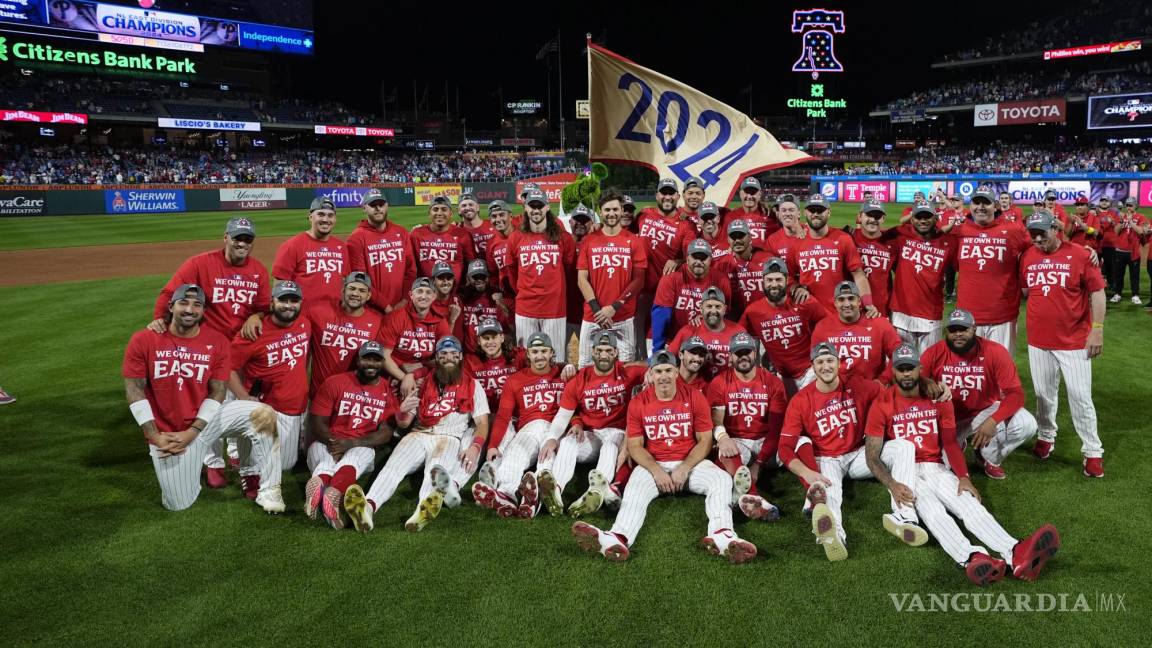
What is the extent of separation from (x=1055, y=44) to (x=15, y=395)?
2708 inches

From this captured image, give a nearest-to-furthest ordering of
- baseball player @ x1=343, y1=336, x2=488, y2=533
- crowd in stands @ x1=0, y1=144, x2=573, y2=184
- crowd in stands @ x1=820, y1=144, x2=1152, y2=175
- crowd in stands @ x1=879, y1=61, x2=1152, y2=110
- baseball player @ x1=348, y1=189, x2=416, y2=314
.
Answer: baseball player @ x1=343, y1=336, x2=488, y2=533
baseball player @ x1=348, y1=189, x2=416, y2=314
crowd in stands @ x1=0, y1=144, x2=573, y2=184
crowd in stands @ x1=820, y1=144, x2=1152, y2=175
crowd in stands @ x1=879, y1=61, x2=1152, y2=110

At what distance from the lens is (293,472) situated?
6.74 m

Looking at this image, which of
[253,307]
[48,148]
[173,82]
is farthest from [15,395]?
[173,82]

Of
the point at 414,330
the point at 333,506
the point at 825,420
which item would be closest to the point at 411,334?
the point at 414,330

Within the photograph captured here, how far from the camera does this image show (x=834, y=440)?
232 inches

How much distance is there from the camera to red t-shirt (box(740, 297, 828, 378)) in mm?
6812

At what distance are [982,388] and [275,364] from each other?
20.2 ft

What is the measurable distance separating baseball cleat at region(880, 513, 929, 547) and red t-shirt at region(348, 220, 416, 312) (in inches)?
207

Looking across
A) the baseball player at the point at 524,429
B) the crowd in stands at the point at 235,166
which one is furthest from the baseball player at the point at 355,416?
the crowd in stands at the point at 235,166

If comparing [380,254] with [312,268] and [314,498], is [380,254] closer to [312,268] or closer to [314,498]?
[312,268]

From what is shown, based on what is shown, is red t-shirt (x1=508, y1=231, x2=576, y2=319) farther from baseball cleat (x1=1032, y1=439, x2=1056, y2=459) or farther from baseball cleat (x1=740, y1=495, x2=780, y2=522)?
baseball cleat (x1=1032, y1=439, x2=1056, y2=459)

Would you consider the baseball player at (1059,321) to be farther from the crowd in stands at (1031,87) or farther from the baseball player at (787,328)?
the crowd in stands at (1031,87)

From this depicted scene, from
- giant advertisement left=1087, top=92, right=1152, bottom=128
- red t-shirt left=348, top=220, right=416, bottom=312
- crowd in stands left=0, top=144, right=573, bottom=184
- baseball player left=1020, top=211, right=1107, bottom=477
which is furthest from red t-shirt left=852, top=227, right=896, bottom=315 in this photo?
giant advertisement left=1087, top=92, right=1152, bottom=128

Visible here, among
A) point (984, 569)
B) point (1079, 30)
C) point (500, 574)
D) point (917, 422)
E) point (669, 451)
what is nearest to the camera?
point (984, 569)
